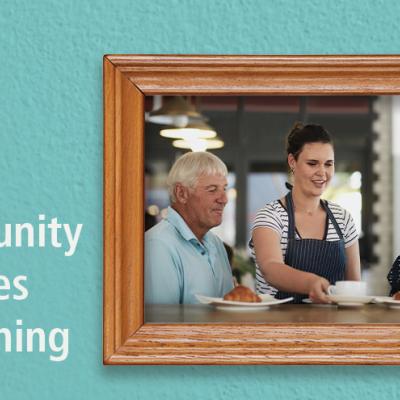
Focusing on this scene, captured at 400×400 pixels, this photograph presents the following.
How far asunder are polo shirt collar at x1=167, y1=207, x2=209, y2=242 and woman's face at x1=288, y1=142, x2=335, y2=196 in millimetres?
273

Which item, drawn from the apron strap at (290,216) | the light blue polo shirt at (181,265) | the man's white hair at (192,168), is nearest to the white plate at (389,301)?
the apron strap at (290,216)

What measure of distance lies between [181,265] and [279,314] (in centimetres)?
26

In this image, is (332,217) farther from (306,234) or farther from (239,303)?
(239,303)

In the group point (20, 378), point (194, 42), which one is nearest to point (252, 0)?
point (194, 42)

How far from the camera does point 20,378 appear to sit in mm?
2033

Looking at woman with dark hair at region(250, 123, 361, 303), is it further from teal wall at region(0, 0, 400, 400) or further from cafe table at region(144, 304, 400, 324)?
teal wall at region(0, 0, 400, 400)

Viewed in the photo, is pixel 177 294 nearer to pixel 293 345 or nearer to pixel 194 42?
pixel 293 345

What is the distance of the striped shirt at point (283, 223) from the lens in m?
2.10

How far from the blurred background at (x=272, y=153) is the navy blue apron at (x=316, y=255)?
5 centimetres

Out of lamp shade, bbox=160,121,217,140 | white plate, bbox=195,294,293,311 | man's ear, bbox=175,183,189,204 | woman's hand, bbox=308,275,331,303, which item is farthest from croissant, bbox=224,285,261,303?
lamp shade, bbox=160,121,217,140

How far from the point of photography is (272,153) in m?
2.15

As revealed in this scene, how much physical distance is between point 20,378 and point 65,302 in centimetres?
21

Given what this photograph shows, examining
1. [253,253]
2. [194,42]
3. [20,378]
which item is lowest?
[20,378]

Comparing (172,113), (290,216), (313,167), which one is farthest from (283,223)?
(172,113)
